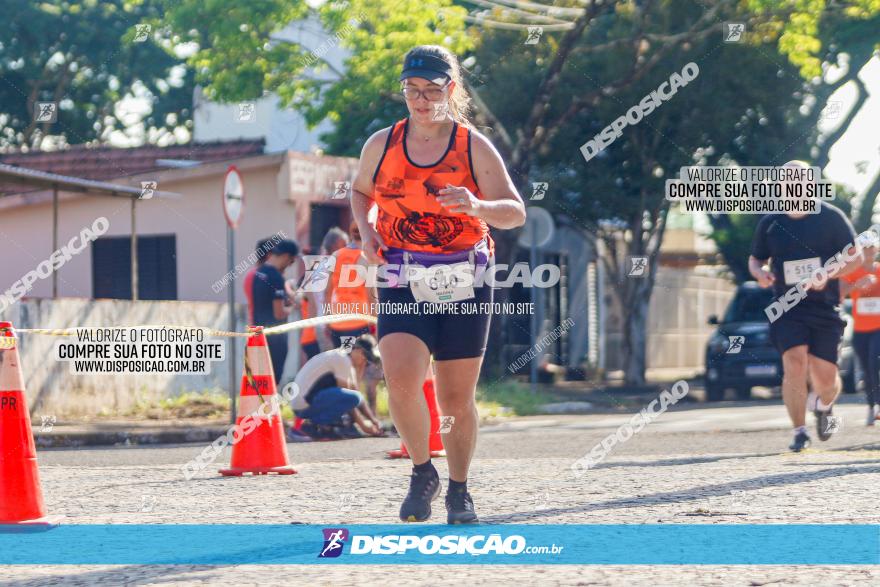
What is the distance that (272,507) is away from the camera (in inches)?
280

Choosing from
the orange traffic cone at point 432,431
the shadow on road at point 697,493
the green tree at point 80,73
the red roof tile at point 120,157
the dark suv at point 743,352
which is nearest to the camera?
the shadow on road at point 697,493

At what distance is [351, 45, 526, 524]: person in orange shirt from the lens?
603cm

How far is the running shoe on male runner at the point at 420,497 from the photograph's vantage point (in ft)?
20.1

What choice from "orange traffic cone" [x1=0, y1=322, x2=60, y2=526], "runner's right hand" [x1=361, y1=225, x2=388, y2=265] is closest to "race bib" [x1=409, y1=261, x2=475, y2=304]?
"runner's right hand" [x1=361, y1=225, x2=388, y2=265]

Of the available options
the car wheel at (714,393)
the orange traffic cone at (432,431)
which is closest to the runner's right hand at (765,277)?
the orange traffic cone at (432,431)

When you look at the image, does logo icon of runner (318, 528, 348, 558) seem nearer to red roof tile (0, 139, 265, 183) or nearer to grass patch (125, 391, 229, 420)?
grass patch (125, 391, 229, 420)

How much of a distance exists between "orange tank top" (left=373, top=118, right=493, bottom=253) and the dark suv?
1619cm

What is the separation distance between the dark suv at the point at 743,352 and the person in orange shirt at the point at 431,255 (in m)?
16.1

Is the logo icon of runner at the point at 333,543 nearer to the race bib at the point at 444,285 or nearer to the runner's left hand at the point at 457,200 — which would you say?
the race bib at the point at 444,285

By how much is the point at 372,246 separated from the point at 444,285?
0.34 metres

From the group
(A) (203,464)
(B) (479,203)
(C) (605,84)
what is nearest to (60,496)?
(A) (203,464)

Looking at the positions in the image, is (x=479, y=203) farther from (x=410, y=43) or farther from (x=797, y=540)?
(x=410, y=43)

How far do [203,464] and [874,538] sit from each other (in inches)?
227

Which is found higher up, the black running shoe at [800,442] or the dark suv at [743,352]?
the dark suv at [743,352]
